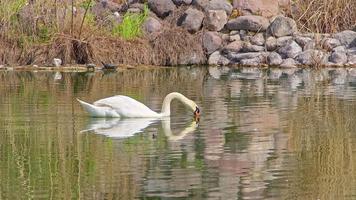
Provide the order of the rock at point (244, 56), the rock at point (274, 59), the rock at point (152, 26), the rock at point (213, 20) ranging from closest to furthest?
the rock at point (274, 59) < the rock at point (244, 56) < the rock at point (152, 26) < the rock at point (213, 20)

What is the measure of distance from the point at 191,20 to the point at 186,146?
19998 mm

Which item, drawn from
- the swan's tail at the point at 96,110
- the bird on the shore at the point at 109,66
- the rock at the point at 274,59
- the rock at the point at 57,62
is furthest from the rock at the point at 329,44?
the swan's tail at the point at 96,110

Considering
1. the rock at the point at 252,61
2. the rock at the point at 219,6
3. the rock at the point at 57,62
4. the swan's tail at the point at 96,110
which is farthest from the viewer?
the rock at the point at 219,6

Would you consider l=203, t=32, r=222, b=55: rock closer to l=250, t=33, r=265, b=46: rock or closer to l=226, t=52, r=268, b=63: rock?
l=226, t=52, r=268, b=63: rock

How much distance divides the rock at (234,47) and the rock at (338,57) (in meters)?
2.78

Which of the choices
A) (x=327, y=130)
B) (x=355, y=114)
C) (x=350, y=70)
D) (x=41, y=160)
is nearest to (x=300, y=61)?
(x=350, y=70)

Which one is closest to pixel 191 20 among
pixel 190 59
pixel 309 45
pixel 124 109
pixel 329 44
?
pixel 190 59

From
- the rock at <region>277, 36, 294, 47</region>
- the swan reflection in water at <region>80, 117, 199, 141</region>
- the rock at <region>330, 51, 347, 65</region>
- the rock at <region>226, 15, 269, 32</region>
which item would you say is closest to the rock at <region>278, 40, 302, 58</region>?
the rock at <region>277, 36, 294, 47</region>

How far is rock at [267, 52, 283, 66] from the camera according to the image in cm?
3281

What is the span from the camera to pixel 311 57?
106ft

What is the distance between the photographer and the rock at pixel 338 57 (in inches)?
1282

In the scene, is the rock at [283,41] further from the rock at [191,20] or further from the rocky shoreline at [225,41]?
the rock at [191,20]

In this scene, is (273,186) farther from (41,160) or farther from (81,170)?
(41,160)

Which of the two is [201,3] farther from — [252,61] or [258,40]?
[252,61]
